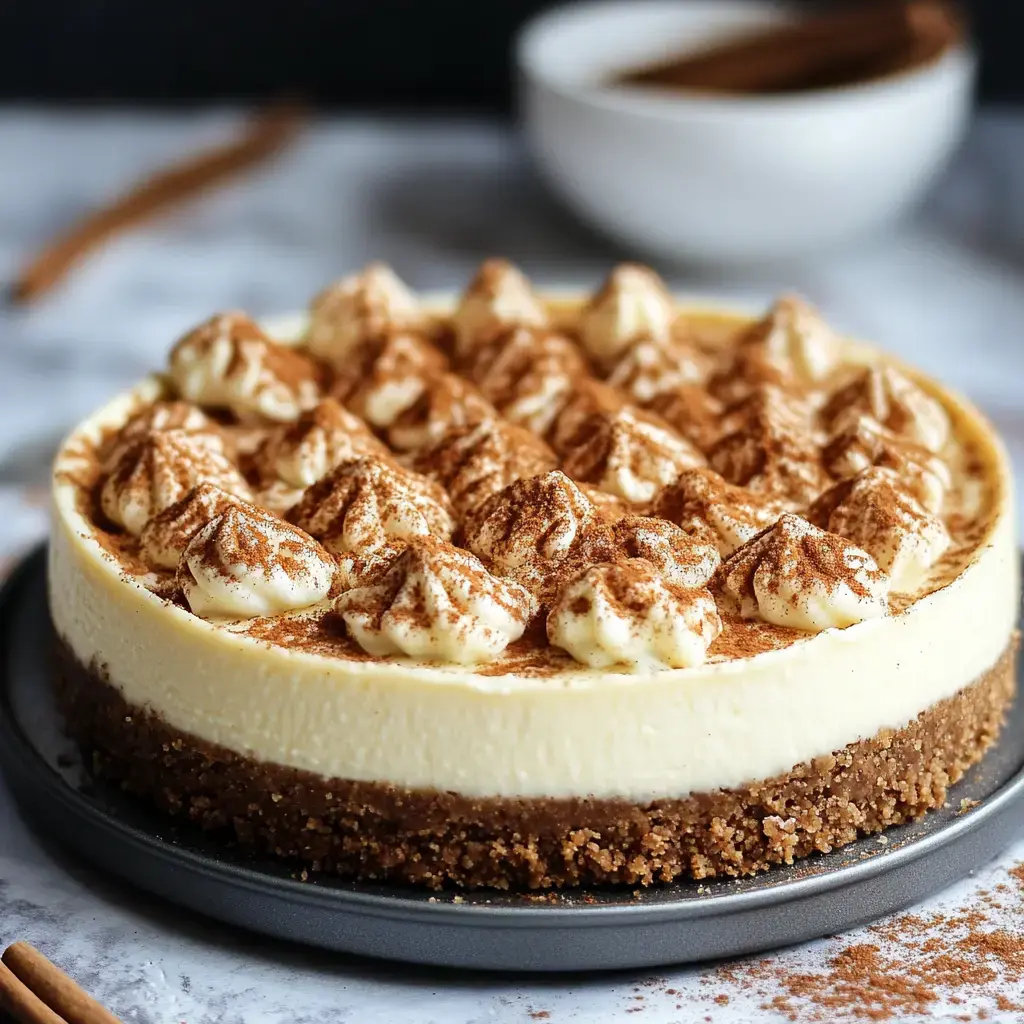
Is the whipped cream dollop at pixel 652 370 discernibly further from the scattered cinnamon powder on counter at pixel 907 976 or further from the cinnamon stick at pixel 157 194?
the cinnamon stick at pixel 157 194

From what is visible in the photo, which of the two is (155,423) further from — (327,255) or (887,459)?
(327,255)

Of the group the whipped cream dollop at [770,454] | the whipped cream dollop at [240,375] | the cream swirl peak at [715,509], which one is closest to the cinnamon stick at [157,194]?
the whipped cream dollop at [240,375]

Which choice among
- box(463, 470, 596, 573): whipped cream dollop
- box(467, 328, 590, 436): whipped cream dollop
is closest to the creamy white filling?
box(463, 470, 596, 573): whipped cream dollop

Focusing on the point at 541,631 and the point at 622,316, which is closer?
the point at 541,631

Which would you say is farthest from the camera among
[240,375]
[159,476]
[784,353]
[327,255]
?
[327,255]

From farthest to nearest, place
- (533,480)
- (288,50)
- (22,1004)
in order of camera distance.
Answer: (288,50), (533,480), (22,1004)

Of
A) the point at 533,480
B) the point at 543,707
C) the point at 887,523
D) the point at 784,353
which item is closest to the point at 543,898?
the point at 543,707
